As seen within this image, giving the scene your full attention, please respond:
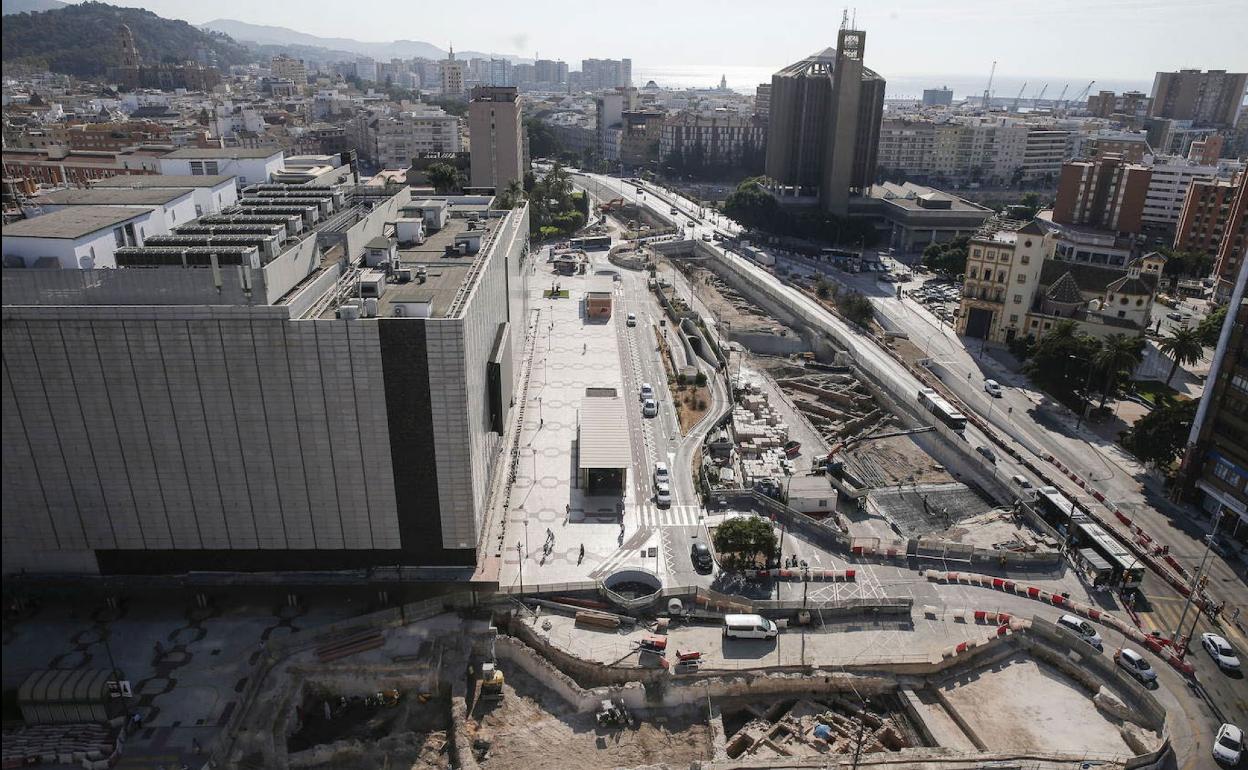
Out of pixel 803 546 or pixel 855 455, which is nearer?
pixel 803 546

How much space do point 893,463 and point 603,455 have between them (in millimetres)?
26703

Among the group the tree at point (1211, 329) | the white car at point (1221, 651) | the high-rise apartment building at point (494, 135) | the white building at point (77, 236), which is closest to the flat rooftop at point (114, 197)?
the white building at point (77, 236)

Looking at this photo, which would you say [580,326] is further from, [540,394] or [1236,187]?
[1236,187]

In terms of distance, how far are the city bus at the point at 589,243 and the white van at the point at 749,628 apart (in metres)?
104

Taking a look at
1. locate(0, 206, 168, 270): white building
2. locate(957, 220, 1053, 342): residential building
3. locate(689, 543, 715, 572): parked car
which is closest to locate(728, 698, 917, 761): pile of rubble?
locate(689, 543, 715, 572): parked car

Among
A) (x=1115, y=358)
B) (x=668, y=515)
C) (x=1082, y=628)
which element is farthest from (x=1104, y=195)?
(x=668, y=515)

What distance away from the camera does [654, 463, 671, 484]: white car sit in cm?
5933

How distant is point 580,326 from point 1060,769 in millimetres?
71188

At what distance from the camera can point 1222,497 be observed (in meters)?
54.9

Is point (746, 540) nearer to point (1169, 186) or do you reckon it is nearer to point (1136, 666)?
point (1136, 666)

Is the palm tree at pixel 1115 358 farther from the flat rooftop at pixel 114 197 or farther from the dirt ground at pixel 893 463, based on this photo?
the flat rooftop at pixel 114 197

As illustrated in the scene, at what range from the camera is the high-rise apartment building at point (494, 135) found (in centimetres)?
14112

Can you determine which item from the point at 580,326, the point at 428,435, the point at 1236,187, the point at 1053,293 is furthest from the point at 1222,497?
the point at 1236,187

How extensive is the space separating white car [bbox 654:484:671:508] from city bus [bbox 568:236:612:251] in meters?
87.5
